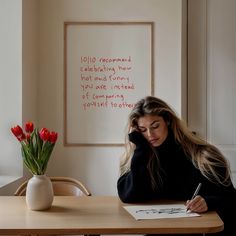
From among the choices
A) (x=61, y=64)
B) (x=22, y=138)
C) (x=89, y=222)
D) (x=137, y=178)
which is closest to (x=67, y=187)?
(x=137, y=178)

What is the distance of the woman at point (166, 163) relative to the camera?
1.81 m

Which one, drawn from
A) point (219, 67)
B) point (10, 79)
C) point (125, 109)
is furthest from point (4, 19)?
point (219, 67)

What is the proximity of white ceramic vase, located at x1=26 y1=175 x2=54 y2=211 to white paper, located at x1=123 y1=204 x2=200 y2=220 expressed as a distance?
1.08 ft

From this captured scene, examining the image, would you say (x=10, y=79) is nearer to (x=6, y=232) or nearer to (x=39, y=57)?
(x=39, y=57)

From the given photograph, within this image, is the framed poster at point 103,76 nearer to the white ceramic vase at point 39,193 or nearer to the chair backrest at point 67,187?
the chair backrest at point 67,187

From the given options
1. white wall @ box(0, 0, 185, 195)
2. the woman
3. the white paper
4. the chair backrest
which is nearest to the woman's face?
the woman

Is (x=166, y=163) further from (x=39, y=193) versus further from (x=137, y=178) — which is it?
(x=39, y=193)

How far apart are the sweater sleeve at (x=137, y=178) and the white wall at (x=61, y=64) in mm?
916

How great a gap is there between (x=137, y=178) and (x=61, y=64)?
128 centimetres

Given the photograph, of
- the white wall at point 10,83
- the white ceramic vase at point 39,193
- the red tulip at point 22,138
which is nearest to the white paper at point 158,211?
the white ceramic vase at point 39,193

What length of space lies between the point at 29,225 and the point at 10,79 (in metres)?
1.35

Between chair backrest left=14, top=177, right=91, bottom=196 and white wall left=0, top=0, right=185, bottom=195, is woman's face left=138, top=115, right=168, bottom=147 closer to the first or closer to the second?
chair backrest left=14, top=177, right=91, bottom=196

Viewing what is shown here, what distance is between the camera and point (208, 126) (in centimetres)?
289

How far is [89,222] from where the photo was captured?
1474 mm
